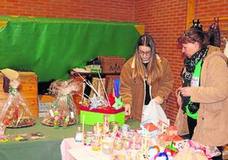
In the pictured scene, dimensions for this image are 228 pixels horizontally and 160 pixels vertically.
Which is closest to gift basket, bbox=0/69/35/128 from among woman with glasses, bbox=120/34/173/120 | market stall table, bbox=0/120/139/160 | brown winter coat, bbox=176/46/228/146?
market stall table, bbox=0/120/139/160

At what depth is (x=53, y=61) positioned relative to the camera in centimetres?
458

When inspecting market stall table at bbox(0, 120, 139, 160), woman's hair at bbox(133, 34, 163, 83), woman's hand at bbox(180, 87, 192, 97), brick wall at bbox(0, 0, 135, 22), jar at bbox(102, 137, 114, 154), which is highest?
brick wall at bbox(0, 0, 135, 22)

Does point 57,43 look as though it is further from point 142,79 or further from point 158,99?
point 158,99

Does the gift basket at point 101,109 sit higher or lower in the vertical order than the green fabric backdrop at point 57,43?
lower

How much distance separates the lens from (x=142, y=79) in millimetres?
3074

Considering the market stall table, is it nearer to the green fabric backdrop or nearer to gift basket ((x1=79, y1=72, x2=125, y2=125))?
gift basket ((x1=79, y1=72, x2=125, y2=125))

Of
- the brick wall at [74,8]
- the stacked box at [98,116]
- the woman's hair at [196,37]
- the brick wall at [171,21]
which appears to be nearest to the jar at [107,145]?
the stacked box at [98,116]

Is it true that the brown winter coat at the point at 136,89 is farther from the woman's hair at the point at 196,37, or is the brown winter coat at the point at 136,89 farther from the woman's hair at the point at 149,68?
the woman's hair at the point at 196,37

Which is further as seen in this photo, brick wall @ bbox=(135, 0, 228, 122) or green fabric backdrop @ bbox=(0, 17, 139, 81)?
green fabric backdrop @ bbox=(0, 17, 139, 81)

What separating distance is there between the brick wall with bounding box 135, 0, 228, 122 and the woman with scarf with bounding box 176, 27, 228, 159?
1750 mm

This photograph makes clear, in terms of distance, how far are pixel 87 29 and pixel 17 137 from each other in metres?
2.72

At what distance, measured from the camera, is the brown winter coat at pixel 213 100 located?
7.24 ft

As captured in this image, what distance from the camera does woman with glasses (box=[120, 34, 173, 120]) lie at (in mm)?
3027

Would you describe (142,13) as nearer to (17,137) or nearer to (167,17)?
(167,17)
